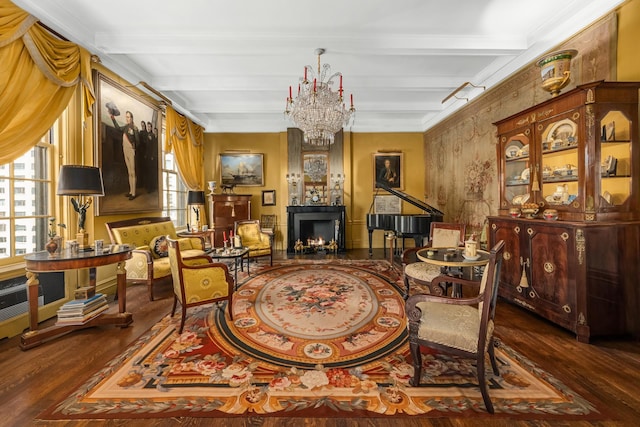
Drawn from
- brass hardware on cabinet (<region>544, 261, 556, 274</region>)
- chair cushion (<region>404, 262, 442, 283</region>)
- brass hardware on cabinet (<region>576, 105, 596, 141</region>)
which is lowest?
chair cushion (<region>404, 262, 442, 283</region>)

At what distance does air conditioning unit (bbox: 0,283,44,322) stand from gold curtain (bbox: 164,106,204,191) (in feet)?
12.1

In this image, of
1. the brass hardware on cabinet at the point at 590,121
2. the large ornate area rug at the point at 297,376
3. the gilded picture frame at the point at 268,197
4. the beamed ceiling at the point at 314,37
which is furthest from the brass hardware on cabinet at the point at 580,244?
the gilded picture frame at the point at 268,197

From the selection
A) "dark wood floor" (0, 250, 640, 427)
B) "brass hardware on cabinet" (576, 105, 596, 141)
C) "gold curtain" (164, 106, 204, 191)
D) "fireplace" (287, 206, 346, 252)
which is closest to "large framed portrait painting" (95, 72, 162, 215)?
"gold curtain" (164, 106, 204, 191)

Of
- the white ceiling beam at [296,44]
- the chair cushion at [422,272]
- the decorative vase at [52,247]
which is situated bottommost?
the chair cushion at [422,272]

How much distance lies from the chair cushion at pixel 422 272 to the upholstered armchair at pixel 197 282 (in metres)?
2.39

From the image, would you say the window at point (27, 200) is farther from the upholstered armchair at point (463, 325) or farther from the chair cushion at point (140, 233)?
the upholstered armchair at point (463, 325)

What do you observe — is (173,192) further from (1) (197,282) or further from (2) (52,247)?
(1) (197,282)

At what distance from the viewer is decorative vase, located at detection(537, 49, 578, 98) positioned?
3100 mm

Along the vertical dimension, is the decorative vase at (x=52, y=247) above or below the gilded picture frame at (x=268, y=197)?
below

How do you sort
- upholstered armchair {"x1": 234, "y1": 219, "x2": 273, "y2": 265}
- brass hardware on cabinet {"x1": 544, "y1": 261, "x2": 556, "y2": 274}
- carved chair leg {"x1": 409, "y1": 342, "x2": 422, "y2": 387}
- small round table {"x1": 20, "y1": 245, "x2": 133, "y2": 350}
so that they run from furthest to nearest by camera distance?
upholstered armchair {"x1": 234, "y1": 219, "x2": 273, "y2": 265} → brass hardware on cabinet {"x1": 544, "y1": 261, "x2": 556, "y2": 274} → small round table {"x1": 20, "y1": 245, "x2": 133, "y2": 350} → carved chair leg {"x1": 409, "y1": 342, "x2": 422, "y2": 387}

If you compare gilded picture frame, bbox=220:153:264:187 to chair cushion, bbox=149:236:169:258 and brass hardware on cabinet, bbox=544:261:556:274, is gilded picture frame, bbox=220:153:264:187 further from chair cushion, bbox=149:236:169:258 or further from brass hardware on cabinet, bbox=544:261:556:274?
brass hardware on cabinet, bbox=544:261:556:274

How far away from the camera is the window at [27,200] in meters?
3.08

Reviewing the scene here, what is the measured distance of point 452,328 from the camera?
6.48ft

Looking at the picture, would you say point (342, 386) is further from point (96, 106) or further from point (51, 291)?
point (96, 106)
